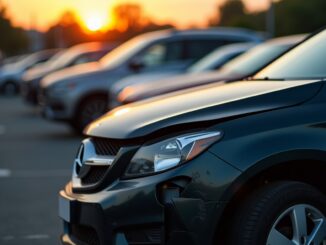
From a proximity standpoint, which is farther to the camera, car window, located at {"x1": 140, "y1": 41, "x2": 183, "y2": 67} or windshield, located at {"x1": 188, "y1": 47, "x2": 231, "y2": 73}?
car window, located at {"x1": 140, "y1": 41, "x2": 183, "y2": 67}

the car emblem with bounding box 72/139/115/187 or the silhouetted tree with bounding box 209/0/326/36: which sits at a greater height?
the car emblem with bounding box 72/139/115/187

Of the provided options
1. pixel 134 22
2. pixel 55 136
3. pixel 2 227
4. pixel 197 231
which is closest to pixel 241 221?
pixel 197 231

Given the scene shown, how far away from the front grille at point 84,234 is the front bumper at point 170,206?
0.23 meters

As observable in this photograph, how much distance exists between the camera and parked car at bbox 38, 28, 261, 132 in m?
13.4

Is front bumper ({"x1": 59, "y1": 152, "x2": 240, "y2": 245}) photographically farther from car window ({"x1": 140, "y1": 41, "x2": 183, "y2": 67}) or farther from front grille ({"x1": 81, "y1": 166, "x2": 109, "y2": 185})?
car window ({"x1": 140, "y1": 41, "x2": 183, "y2": 67})

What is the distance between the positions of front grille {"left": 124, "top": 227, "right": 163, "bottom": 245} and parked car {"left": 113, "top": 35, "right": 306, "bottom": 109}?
5.38m

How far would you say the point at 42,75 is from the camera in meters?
20.1

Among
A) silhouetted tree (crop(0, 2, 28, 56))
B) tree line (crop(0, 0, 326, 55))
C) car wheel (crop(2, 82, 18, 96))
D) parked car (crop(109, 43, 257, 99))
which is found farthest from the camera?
silhouetted tree (crop(0, 2, 28, 56))

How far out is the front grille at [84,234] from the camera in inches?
167

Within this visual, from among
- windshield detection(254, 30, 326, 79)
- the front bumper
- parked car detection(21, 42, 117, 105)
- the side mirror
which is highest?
windshield detection(254, 30, 326, 79)

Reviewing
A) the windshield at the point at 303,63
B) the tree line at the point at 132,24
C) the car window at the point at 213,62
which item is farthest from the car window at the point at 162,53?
the tree line at the point at 132,24

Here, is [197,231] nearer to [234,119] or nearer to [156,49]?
[234,119]

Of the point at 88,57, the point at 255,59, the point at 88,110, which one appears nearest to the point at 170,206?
the point at 255,59

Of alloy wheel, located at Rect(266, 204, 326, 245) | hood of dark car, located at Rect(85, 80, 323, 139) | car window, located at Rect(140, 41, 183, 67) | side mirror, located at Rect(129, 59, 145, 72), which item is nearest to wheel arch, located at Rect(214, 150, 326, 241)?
alloy wheel, located at Rect(266, 204, 326, 245)
